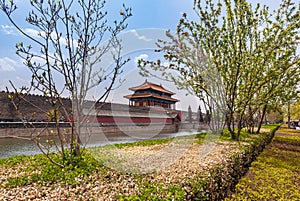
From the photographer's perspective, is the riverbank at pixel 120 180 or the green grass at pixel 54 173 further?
the green grass at pixel 54 173

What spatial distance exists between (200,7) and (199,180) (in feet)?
18.9

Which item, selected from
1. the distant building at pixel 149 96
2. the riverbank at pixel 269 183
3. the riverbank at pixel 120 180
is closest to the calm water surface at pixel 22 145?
the riverbank at pixel 120 180

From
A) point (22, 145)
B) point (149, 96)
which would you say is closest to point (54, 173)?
point (22, 145)

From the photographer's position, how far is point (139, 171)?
3.57 metres

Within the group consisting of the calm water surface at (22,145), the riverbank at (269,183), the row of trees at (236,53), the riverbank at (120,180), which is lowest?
the calm water surface at (22,145)

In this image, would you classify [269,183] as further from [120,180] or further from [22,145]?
[22,145]

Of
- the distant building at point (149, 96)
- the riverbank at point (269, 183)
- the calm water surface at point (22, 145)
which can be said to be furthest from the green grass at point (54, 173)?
the distant building at point (149, 96)

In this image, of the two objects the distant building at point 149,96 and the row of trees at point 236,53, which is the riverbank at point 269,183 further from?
the distant building at point 149,96

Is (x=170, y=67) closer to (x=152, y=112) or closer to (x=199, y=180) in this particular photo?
(x=199, y=180)

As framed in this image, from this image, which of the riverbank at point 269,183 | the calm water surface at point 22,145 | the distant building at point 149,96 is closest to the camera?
the riverbank at point 269,183

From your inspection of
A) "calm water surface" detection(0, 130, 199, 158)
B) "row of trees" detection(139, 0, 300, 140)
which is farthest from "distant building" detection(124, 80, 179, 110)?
"row of trees" detection(139, 0, 300, 140)

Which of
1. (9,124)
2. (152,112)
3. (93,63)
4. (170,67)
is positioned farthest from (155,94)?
(93,63)

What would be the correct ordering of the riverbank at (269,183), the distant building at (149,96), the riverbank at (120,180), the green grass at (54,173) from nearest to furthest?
the riverbank at (120,180), the green grass at (54,173), the riverbank at (269,183), the distant building at (149,96)

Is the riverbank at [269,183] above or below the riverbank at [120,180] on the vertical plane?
below
